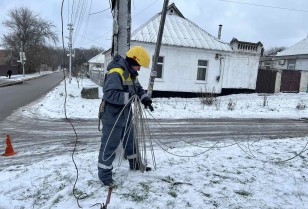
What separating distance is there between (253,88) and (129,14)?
17.4 m

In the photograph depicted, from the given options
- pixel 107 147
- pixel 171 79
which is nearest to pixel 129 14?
pixel 107 147

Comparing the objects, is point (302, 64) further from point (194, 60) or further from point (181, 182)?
point (181, 182)

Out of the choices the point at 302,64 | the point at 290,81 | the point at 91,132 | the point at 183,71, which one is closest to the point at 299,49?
the point at 302,64

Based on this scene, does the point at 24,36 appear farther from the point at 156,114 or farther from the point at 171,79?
the point at 156,114

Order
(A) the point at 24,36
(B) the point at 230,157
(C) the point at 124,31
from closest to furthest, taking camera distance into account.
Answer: (C) the point at 124,31 → (B) the point at 230,157 → (A) the point at 24,36

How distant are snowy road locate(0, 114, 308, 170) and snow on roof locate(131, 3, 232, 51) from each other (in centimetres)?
833

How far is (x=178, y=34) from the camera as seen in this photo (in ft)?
58.5

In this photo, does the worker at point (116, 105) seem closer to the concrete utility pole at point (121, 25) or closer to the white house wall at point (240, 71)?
the concrete utility pole at point (121, 25)

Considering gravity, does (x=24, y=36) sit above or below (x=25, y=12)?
below

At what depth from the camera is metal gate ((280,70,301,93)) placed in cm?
2106

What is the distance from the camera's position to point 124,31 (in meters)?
4.43

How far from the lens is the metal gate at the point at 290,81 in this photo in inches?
829

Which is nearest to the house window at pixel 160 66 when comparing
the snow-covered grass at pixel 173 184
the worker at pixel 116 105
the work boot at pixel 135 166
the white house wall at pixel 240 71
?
the white house wall at pixel 240 71

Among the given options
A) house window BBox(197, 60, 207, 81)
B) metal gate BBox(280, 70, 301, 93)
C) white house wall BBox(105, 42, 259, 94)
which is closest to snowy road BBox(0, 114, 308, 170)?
white house wall BBox(105, 42, 259, 94)
